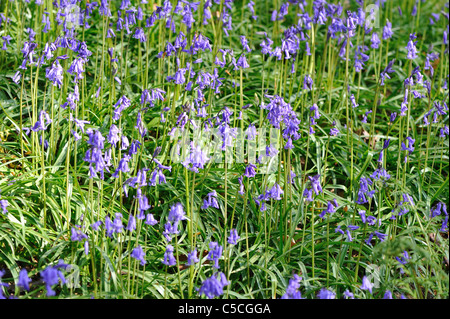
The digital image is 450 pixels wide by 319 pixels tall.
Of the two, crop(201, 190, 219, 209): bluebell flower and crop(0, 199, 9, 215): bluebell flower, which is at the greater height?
crop(201, 190, 219, 209): bluebell flower

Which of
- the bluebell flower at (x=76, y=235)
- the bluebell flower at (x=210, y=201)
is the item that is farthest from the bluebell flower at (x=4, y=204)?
the bluebell flower at (x=210, y=201)

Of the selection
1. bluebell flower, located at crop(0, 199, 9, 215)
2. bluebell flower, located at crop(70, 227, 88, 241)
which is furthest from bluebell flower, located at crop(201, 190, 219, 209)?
bluebell flower, located at crop(0, 199, 9, 215)

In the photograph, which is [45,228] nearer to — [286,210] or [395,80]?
[286,210]

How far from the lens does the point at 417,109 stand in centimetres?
521

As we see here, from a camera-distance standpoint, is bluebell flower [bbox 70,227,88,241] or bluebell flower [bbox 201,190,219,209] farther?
bluebell flower [bbox 201,190,219,209]

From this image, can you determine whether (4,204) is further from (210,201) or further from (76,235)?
(210,201)

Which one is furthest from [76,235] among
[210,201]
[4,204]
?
[210,201]

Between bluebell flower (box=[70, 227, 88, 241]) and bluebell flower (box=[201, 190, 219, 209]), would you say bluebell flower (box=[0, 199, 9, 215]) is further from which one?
bluebell flower (box=[201, 190, 219, 209])

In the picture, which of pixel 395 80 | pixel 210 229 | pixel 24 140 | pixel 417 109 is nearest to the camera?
pixel 210 229

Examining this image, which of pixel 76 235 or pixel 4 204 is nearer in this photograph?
pixel 76 235

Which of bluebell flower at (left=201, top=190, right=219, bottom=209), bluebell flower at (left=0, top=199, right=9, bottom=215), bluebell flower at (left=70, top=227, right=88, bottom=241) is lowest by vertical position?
bluebell flower at (left=0, top=199, right=9, bottom=215)
